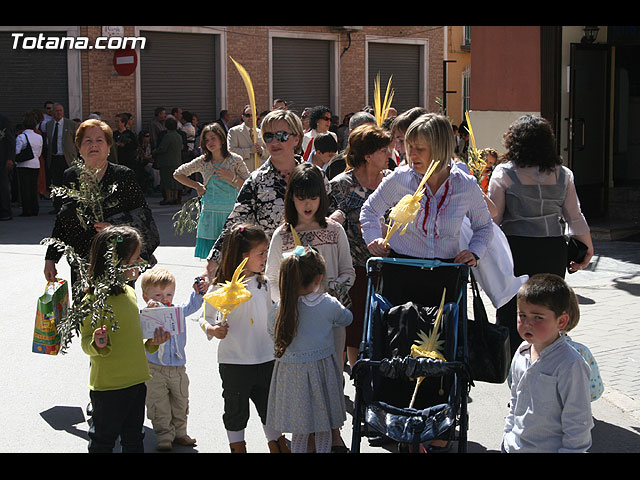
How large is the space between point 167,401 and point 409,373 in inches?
70.0

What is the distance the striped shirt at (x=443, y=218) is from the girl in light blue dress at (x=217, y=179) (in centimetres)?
397

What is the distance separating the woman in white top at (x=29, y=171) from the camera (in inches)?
675

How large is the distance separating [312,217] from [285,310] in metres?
0.76

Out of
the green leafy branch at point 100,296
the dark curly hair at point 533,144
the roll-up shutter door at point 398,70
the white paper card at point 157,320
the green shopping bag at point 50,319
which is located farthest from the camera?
the roll-up shutter door at point 398,70

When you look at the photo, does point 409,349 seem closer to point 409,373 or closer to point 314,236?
point 409,373

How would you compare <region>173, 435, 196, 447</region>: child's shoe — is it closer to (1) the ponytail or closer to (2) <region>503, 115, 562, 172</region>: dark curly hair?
(1) the ponytail

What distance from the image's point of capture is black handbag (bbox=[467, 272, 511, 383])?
4.92 m

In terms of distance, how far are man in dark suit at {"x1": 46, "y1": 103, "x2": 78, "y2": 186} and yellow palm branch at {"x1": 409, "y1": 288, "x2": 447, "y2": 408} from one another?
1471 centimetres

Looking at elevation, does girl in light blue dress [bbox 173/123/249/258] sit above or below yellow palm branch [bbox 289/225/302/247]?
above

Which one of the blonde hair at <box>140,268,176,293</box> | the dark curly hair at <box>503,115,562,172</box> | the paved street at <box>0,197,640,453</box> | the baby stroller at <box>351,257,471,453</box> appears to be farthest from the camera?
the dark curly hair at <box>503,115,562,172</box>

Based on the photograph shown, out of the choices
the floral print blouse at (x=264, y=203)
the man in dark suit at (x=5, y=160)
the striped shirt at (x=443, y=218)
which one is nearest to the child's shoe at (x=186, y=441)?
the floral print blouse at (x=264, y=203)

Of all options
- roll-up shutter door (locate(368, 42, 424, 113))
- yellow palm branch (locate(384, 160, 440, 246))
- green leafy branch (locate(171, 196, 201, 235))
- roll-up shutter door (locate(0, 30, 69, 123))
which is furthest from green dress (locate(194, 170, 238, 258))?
A: roll-up shutter door (locate(368, 42, 424, 113))

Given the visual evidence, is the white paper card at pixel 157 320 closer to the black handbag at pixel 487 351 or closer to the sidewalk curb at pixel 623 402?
the black handbag at pixel 487 351
